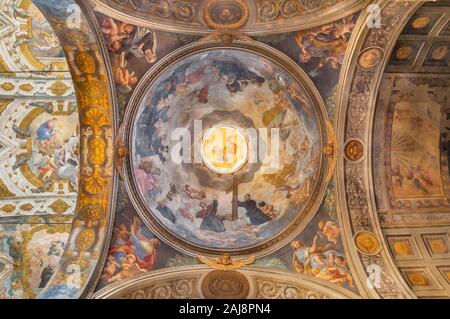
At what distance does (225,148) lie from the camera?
48.9 feet

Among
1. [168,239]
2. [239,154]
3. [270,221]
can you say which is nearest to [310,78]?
[239,154]

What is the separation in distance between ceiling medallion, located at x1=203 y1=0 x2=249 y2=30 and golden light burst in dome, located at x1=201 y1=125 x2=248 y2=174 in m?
3.45

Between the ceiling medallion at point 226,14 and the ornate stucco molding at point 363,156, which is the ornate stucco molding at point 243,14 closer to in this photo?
the ceiling medallion at point 226,14

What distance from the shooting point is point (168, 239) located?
1322 cm

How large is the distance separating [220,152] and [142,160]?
272 centimetres

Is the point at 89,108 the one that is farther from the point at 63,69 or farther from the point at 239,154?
the point at 239,154

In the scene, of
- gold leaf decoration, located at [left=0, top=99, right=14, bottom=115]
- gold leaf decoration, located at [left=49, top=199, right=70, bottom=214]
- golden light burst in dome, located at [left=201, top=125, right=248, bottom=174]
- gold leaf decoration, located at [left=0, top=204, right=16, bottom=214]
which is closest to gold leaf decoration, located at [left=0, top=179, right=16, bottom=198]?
gold leaf decoration, located at [left=0, top=204, right=16, bottom=214]

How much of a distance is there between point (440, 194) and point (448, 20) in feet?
16.5

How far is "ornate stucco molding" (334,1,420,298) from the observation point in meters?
12.0

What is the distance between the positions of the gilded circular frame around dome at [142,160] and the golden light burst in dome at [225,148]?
2.39 metres

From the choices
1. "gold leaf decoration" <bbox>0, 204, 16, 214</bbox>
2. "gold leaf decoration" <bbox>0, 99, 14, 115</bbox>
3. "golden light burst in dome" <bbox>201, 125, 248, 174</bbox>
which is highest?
"gold leaf decoration" <bbox>0, 99, 14, 115</bbox>

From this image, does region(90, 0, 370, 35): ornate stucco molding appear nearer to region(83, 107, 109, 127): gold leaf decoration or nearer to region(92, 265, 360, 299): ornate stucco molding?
region(83, 107, 109, 127): gold leaf decoration

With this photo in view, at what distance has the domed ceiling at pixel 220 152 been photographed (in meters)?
12.2

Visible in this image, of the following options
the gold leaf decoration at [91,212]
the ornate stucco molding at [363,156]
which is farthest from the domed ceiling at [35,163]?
the ornate stucco molding at [363,156]
